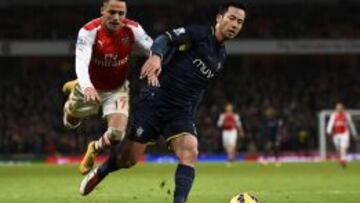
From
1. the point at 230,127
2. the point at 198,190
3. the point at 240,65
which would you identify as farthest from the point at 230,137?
the point at 198,190


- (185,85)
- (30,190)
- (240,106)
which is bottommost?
(30,190)

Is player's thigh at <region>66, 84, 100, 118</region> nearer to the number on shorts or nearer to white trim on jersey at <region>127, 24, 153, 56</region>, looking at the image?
the number on shorts

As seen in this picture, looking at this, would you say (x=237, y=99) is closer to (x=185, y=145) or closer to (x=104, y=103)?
(x=104, y=103)

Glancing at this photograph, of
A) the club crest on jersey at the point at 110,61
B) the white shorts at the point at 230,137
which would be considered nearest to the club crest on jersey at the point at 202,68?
the club crest on jersey at the point at 110,61

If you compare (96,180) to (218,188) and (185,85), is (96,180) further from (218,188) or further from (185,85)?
(218,188)

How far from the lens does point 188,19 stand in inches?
1436

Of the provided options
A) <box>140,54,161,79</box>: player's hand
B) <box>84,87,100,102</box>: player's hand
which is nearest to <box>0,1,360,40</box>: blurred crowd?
<box>84,87,100,102</box>: player's hand

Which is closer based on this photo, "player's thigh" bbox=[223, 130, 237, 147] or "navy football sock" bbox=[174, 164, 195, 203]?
"navy football sock" bbox=[174, 164, 195, 203]

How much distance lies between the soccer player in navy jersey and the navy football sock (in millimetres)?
13

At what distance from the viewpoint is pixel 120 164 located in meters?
9.44

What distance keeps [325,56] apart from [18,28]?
1472cm

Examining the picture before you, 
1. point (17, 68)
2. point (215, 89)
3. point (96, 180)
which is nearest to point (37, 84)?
point (17, 68)

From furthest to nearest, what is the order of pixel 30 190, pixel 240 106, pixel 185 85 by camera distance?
1. pixel 240 106
2. pixel 30 190
3. pixel 185 85

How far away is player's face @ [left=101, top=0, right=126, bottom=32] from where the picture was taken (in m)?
9.18
